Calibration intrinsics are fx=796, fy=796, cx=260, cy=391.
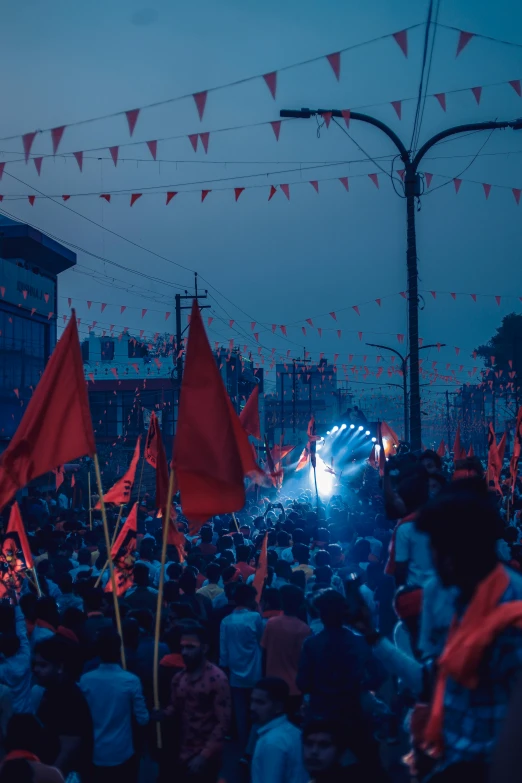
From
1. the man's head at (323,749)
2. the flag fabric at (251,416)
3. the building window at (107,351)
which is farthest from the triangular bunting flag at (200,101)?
the building window at (107,351)

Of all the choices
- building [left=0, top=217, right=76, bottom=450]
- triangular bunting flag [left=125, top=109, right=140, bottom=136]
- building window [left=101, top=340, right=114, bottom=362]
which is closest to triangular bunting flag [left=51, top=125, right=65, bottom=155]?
triangular bunting flag [left=125, top=109, right=140, bottom=136]

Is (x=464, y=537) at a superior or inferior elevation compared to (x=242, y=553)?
superior

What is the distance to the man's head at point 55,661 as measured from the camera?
484cm

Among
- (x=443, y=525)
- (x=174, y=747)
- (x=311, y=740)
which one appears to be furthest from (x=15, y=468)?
(x=443, y=525)

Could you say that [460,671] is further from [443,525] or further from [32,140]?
[32,140]

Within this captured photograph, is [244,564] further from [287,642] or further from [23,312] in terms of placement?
[23,312]

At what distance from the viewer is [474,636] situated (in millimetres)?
2494

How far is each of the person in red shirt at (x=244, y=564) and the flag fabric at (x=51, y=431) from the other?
382 cm

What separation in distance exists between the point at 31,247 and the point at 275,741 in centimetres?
3347

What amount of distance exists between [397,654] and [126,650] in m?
3.41

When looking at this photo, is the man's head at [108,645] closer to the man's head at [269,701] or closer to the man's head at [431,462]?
the man's head at [269,701]

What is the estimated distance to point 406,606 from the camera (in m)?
3.75

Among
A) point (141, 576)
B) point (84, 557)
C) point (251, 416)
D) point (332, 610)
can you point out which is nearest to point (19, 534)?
point (141, 576)

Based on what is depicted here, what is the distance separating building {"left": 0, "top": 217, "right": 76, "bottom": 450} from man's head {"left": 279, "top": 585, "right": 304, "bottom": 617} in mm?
24494
